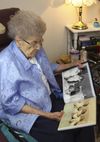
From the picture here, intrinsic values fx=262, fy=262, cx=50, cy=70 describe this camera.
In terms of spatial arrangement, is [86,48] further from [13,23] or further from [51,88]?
[13,23]

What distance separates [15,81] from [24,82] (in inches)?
2.7

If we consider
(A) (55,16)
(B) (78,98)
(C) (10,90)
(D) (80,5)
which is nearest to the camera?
(C) (10,90)

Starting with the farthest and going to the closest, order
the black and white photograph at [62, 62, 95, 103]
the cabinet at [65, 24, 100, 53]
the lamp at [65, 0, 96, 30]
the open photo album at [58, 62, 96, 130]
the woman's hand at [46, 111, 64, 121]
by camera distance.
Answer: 1. the cabinet at [65, 24, 100, 53]
2. the lamp at [65, 0, 96, 30]
3. the black and white photograph at [62, 62, 95, 103]
4. the woman's hand at [46, 111, 64, 121]
5. the open photo album at [58, 62, 96, 130]

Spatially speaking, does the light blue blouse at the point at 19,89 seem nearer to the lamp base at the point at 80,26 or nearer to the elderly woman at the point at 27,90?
the elderly woman at the point at 27,90

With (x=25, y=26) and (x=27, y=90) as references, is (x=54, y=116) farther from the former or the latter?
(x=25, y=26)

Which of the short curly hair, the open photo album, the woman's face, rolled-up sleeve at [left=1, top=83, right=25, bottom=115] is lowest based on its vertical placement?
the open photo album

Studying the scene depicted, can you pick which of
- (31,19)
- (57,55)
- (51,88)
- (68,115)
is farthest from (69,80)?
(57,55)

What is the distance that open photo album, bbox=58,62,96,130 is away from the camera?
1.38 meters

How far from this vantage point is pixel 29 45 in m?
1.51

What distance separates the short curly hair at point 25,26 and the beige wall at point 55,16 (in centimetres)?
92

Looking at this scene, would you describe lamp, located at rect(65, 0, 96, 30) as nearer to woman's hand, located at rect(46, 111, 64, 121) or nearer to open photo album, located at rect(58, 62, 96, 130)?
open photo album, located at rect(58, 62, 96, 130)

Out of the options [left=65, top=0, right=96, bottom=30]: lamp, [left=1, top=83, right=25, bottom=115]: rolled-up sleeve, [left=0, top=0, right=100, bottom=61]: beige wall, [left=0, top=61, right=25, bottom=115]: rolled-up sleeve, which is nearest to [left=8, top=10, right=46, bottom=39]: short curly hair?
[left=0, top=61, right=25, bottom=115]: rolled-up sleeve

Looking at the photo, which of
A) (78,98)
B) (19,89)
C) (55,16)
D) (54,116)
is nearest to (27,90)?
(19,89)

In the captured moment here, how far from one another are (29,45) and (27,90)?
26 cm
